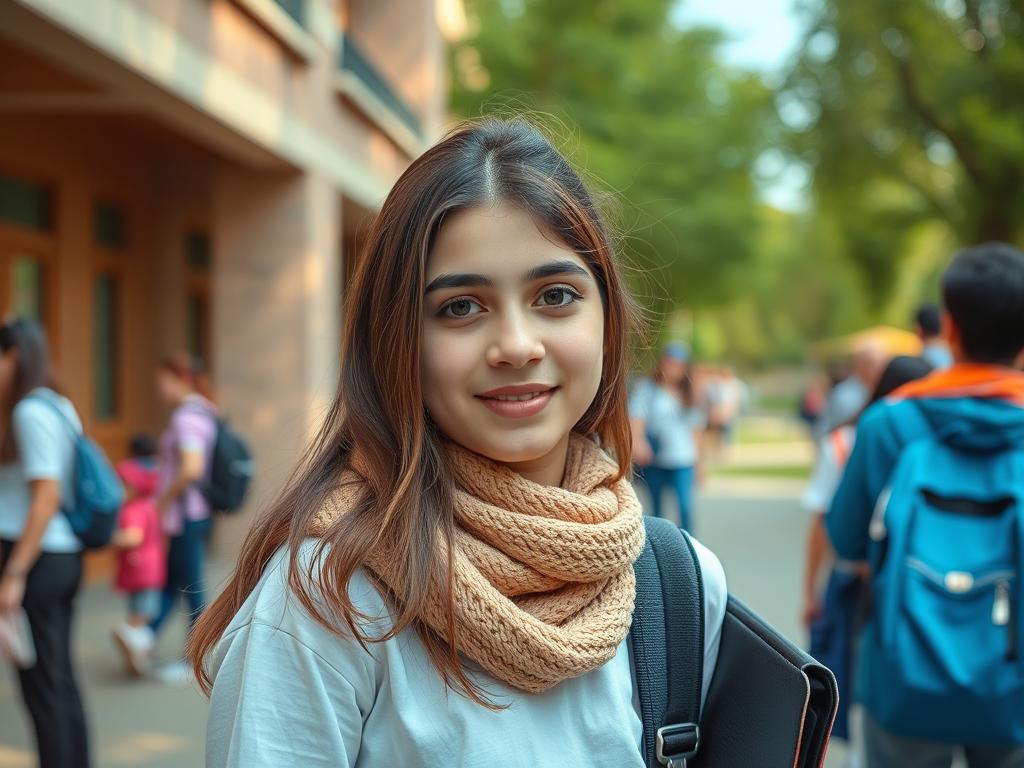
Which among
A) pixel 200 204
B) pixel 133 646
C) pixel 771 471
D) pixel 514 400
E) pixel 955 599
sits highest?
pixel 200 204

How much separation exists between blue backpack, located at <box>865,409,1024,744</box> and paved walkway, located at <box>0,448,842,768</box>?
2.50 meters

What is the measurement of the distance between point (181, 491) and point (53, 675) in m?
2.25

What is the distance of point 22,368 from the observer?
14.5 ft

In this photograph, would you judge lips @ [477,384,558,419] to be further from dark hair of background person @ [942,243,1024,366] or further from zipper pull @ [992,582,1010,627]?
dark hair of background person @ [942,243,1024,366]

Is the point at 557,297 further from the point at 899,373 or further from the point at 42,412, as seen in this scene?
the point at 42,412

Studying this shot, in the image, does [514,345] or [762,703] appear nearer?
[514,345]

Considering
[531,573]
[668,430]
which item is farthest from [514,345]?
[668,430]

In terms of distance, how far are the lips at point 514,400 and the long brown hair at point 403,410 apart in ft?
0.34

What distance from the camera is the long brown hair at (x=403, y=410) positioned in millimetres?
1504

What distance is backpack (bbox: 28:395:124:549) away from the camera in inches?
174

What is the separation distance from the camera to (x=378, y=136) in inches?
477

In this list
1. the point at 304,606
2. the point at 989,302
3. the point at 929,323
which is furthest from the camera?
the point at 929,323

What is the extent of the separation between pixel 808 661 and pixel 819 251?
4640 cm

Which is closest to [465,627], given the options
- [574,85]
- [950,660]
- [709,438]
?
[950,660]
